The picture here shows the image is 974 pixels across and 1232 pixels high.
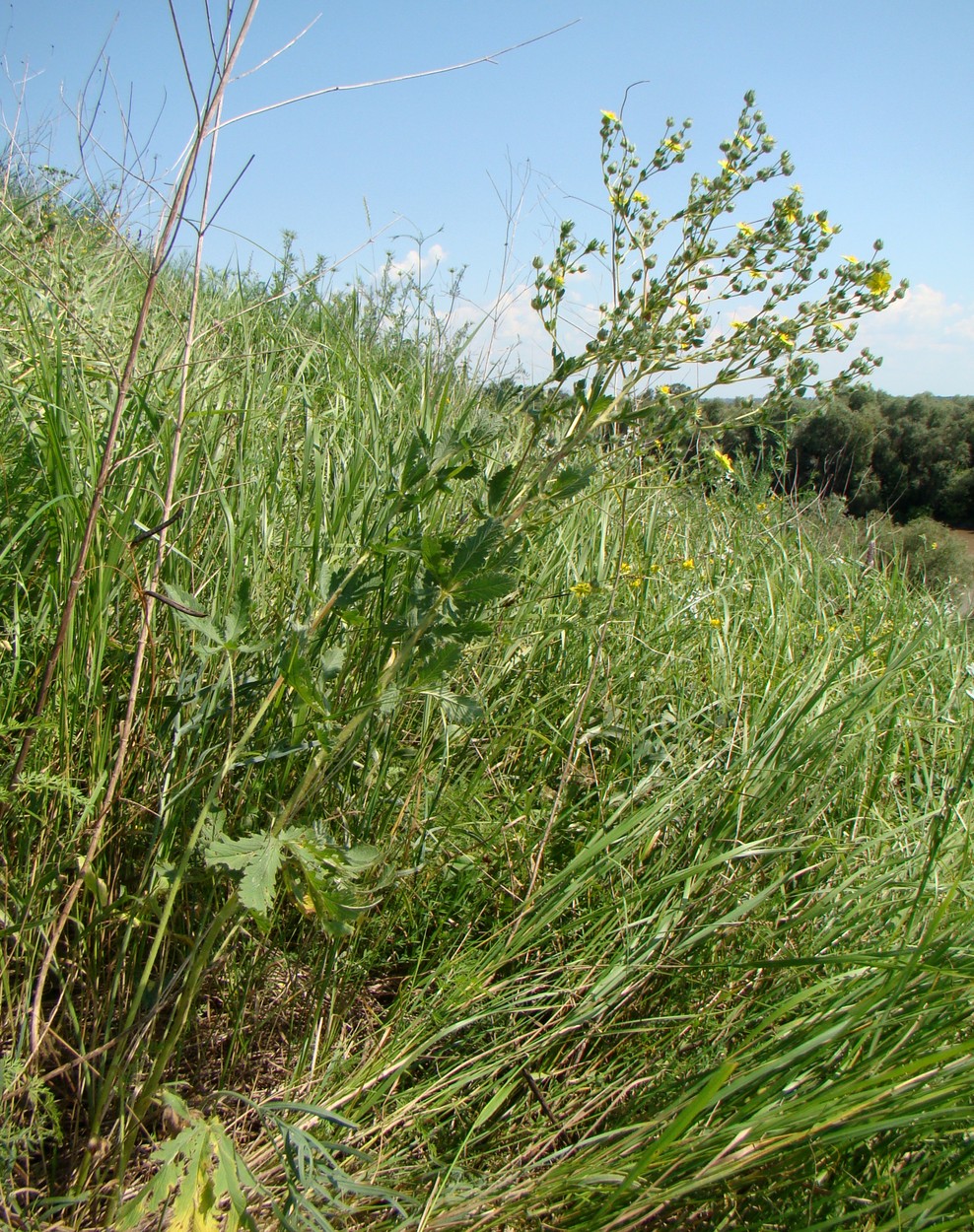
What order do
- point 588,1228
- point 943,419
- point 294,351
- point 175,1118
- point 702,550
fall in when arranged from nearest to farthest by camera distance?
1. point 588,1228
2. point 175,1118
3. point 294,351
4. point 702,550
5. point 943,419

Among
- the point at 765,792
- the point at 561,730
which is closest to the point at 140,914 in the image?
the point at 561,730

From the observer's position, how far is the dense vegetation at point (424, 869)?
102 cm

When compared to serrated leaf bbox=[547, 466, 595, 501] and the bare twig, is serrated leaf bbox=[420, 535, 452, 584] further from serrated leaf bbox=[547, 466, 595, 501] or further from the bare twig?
the bare twig

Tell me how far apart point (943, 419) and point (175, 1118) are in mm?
15062

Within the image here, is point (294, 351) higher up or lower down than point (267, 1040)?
higher up

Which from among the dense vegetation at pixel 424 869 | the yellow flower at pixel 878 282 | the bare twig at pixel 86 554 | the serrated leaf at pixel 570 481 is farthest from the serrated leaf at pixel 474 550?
the yellow flower at pixel 878 282

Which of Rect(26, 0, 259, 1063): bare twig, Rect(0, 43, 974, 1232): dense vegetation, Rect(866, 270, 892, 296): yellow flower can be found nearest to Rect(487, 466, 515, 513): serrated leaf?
Rect(0, 43, 974, 1232): dense vegetation

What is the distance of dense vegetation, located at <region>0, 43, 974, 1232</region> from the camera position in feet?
3.34

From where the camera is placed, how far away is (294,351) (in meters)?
2.47

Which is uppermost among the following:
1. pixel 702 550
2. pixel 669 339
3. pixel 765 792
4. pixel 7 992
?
pixel 669 339

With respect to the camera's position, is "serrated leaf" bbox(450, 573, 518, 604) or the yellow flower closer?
"serrated leaf" bbox(450, 573, 518, 604)

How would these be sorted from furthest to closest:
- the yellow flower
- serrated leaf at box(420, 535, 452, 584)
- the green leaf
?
the yellow flower < serrated leaf at box(420, 535, 452, 584) < the green leaf

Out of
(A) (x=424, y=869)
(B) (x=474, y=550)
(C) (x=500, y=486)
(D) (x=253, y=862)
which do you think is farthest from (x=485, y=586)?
(A) (x=424, y=869)

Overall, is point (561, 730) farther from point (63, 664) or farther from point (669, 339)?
point (63, 664)
